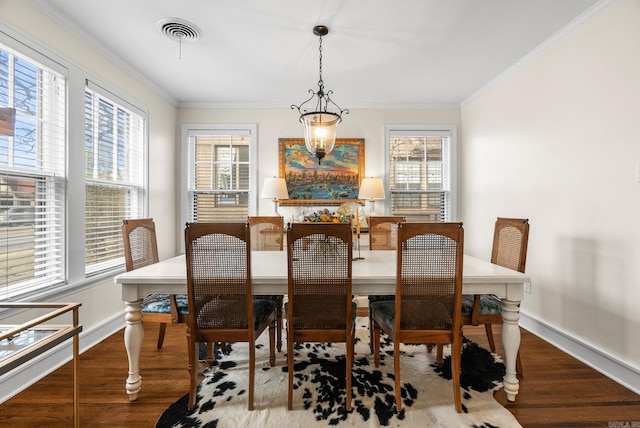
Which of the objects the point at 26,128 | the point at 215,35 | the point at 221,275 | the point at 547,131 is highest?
the point at 215,35

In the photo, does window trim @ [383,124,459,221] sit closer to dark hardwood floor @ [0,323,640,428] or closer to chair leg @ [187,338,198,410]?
dark hardwood floor @ [0,323,640,428]

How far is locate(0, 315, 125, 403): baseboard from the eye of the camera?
69.5 inches

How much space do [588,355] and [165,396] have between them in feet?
9.83

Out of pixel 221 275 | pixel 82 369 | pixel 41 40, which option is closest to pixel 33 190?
pixel 41 40

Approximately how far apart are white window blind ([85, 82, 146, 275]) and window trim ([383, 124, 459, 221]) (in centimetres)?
309

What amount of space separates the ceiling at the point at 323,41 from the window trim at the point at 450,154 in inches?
20.5

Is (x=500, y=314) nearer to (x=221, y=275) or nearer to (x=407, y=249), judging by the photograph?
(x=407, y=249)

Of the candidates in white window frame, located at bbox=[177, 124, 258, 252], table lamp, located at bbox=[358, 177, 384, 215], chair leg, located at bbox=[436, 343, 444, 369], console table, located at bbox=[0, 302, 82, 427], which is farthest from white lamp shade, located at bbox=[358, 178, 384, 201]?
console table, located at bbox=[0, 302, 82, 427]

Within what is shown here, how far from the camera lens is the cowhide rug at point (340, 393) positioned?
5.10ft

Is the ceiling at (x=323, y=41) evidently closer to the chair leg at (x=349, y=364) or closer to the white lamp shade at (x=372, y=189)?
the white lamp shade at (x=372, y=189)

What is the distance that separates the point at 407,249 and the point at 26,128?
270cm

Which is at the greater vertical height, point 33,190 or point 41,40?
point 41,40

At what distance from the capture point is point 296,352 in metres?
2.30

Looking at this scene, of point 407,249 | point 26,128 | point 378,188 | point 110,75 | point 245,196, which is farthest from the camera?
point 245,196
